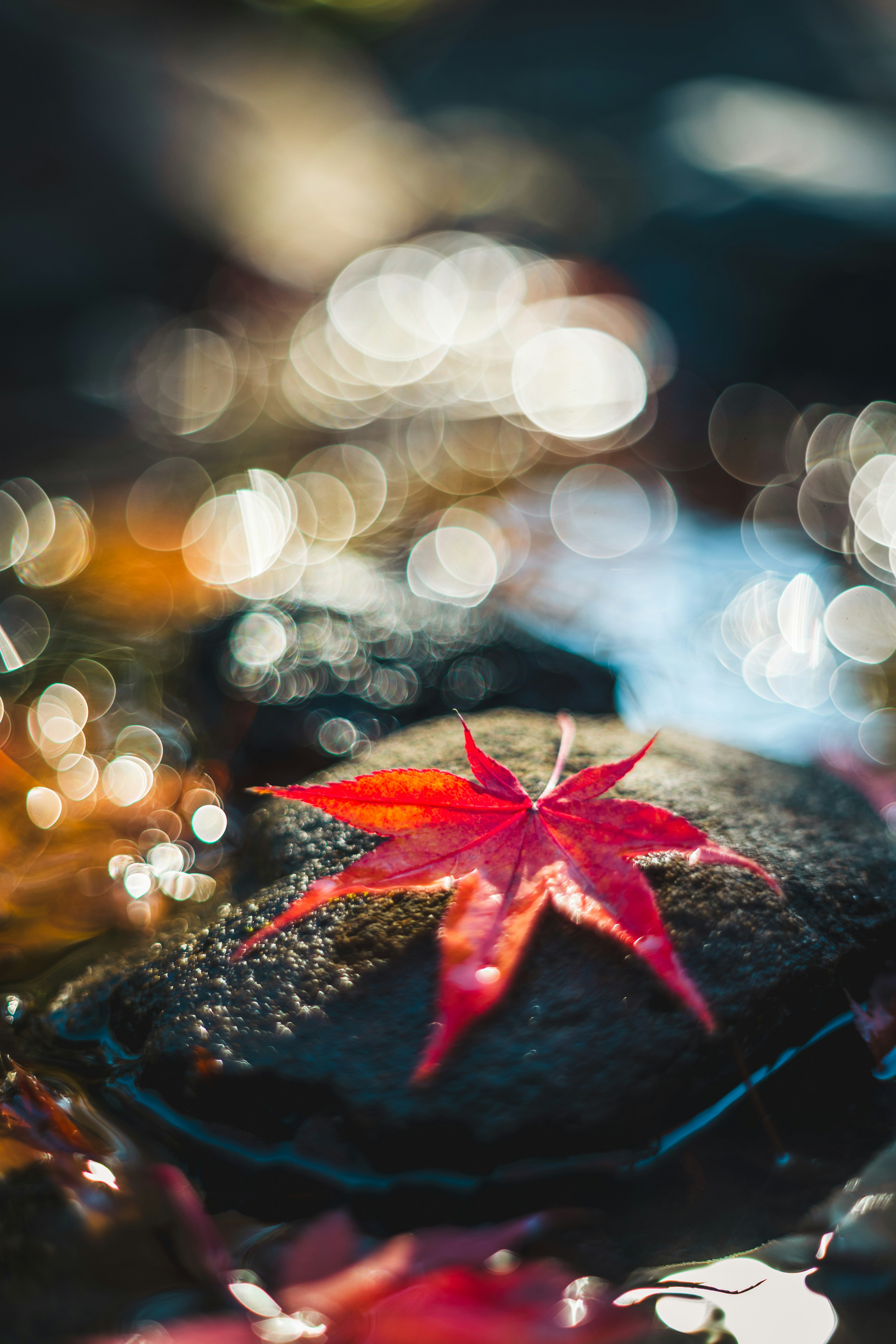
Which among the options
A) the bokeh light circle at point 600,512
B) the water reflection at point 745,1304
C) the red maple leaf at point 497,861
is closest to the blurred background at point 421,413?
the bokeh light circle at point 600,512

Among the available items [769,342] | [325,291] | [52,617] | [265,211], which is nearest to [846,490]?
[769,342]

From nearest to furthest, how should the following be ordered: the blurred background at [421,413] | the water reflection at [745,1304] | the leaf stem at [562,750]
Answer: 1. the water reflection at [745,1304]
2. the leaf stem at [562,750]
3. the blurred background at [421,413]

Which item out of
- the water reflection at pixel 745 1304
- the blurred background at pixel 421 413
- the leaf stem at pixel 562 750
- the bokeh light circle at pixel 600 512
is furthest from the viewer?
the bokeh light circle at pixel 600 512

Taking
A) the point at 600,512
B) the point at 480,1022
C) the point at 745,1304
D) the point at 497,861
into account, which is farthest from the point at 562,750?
the point at 600,512

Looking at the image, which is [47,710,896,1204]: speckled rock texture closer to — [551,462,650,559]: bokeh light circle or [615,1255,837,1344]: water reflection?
[615,1255,837,1344]: water reflection

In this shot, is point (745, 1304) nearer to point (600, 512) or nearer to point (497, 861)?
point (497, 861)

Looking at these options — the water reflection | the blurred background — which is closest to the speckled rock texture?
the water reflection

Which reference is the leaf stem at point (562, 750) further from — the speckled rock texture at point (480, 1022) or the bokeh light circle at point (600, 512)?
the bokeh light circle at point (600, 512)
